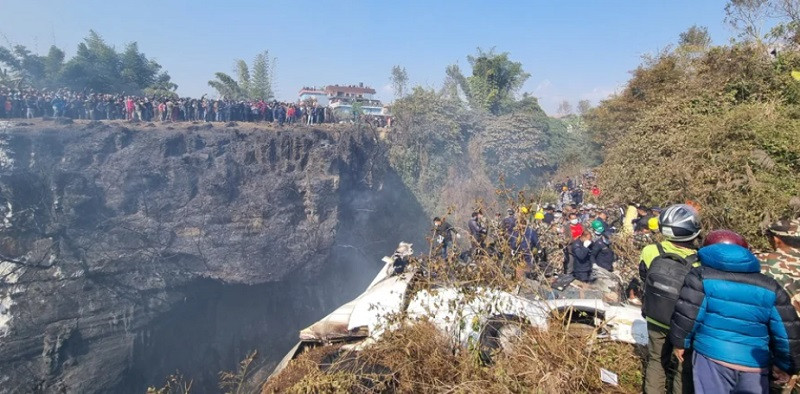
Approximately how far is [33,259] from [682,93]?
21.7 m

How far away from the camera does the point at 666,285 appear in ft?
9.57

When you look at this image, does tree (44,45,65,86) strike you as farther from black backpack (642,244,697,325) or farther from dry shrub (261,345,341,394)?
black backpack (642,244,697,325)

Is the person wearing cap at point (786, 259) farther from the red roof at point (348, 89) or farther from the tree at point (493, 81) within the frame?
the red roof at point (348, 89)

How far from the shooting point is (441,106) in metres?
27.5

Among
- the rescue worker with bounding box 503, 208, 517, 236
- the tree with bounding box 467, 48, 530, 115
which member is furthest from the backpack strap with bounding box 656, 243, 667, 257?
the tree with bounding box 467, 48, 530, 115

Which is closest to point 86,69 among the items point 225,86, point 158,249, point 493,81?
point 225,86

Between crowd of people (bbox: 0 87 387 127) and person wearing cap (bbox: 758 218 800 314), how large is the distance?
71.1 ft

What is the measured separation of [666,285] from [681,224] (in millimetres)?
520

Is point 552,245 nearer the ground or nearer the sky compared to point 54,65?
nearer the ground

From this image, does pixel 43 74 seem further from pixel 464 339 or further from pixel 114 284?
pixel 464 339

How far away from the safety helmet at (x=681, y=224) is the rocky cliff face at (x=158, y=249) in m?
18.8

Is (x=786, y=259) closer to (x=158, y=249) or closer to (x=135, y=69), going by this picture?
(x=158, y=249)

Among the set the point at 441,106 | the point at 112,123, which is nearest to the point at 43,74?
the point at 112,123

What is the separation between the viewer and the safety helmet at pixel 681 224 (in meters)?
3.14
